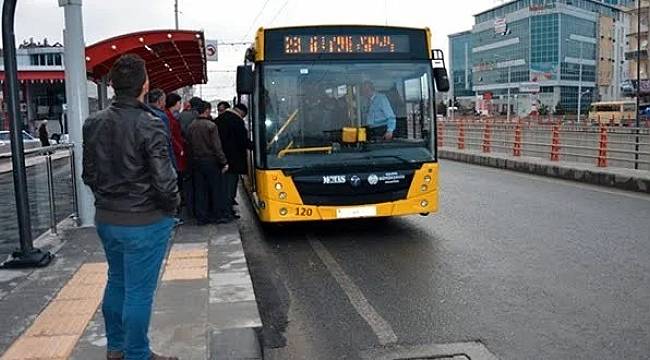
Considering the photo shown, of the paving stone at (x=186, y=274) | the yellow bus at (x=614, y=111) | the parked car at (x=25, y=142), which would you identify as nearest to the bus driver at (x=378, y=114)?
the paving stone at (x=186, y=274)

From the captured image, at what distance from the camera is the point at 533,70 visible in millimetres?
108688

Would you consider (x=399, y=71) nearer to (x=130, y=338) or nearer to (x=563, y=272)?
(x=563, y=272)

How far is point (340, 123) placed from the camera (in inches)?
345

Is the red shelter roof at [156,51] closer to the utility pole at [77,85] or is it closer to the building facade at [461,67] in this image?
the utility pole at [77,85]

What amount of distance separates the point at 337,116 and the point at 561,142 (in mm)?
14334

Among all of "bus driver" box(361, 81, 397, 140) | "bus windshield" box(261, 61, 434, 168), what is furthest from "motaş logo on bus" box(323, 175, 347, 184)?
"bus driver" box(361, 81, 397, 140)

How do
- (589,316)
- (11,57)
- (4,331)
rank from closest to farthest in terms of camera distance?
(4,331) → (589,316) → (11,57)

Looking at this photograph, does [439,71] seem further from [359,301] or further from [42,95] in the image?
[42,95]

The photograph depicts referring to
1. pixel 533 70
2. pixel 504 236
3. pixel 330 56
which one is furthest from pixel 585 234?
pixel 533 70

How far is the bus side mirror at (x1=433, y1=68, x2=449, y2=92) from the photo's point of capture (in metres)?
9.05

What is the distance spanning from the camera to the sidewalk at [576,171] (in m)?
13.4

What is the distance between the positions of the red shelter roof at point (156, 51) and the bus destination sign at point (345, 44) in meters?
3.61

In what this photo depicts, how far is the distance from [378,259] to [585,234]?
9.82ft

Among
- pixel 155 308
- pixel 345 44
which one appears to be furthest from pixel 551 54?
pixel 155 308
